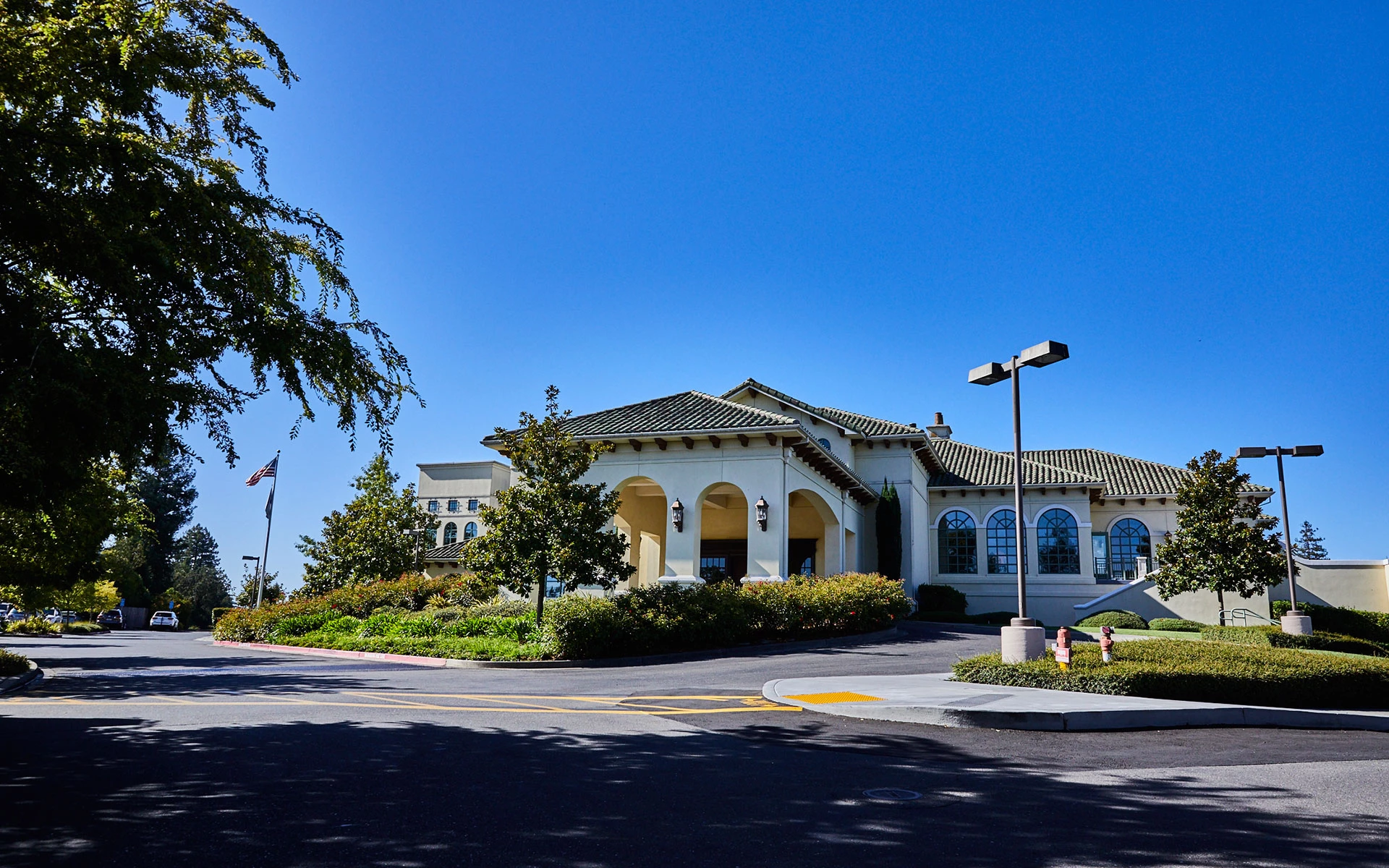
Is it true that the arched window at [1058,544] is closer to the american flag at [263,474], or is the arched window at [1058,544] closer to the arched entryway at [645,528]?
the arched entryway at [645,528]

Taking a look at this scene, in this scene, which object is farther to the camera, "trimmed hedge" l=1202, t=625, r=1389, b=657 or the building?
the building

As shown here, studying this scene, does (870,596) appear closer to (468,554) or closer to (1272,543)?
(468,554)

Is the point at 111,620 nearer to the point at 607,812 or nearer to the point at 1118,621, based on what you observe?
the point at 1118,621

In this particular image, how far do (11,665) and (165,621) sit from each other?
4890cm

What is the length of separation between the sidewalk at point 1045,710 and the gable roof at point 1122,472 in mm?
25305

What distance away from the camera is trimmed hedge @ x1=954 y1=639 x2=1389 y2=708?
10680mm

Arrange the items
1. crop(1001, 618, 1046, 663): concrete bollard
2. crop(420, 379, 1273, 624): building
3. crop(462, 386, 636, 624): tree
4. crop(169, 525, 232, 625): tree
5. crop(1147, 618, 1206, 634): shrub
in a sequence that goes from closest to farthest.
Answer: crop(1001, 618, 1046, 663): concrete bollard → crop(462, 386, 636, 624): tree → crop(420, 379, 1273, 624): building → crop(1147, 618, 1206, 634): shrub → crop(169, 525, 232, 625): tree

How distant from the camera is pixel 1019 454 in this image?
14031mm

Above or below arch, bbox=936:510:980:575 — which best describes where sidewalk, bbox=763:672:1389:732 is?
below

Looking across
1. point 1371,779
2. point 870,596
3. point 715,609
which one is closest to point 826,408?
point 870,596

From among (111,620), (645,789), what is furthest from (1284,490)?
(111,620)

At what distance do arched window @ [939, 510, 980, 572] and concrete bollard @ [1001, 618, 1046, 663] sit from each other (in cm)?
2351

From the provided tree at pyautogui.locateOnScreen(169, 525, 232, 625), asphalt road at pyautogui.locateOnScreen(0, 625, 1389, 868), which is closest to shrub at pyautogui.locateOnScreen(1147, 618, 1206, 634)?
asphalt road at pyautogui.locateOnScreen(0, 625, 1389, 868)

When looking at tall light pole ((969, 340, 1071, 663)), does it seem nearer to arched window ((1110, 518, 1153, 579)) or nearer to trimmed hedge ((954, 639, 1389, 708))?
trimmed hedge ((954, 639, 1389, 708))
